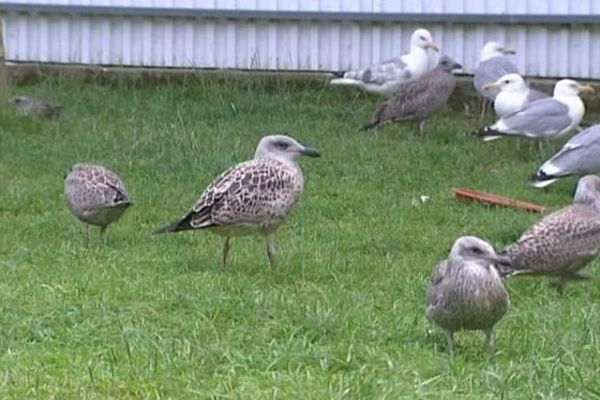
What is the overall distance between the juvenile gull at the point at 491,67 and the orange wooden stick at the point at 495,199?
9.94 feet

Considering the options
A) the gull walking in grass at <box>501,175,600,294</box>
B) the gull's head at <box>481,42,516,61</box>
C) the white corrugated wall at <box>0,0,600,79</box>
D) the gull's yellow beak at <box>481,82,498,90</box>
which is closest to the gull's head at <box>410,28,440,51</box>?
the white corrugated wall at <box>0,0,600,79</box>

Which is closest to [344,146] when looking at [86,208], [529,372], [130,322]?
[86,208]

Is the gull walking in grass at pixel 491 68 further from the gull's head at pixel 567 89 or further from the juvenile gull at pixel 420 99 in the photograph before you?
the gull's head at pixel 567 89

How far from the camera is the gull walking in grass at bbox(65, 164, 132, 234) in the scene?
36.0 ft

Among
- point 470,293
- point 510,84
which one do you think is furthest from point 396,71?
point 470,293

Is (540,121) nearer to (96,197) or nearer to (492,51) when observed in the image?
(492,51)

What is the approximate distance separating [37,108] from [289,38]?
3.08 m

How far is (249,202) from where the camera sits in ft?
32.4

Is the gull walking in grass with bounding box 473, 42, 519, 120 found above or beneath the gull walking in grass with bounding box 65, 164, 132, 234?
above

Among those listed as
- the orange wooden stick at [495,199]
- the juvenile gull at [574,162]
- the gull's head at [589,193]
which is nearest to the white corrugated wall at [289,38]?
the juvenile gull at [574,162]

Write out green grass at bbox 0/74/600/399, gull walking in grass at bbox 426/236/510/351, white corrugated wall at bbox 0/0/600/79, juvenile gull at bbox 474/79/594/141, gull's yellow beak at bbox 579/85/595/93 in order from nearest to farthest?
green grass at bbox 0/74/600/399 → gull walking in grass at bbox 426/236/510/351 → juvenile gull at bbox 474/79/594/141 → gull's yellow beak at bbox 579/85/595/93 → white corrugated wall at bbox 0/0/600/79

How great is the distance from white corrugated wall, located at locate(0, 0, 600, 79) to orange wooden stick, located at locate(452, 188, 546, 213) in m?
4.30

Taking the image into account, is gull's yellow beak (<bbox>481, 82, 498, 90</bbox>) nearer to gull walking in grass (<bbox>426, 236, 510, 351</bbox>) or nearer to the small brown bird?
the small brown bird

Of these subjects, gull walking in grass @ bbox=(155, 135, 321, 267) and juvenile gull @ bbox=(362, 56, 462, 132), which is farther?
juvenile gull @ bbox=(362, 56, 462, 132)
